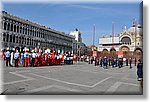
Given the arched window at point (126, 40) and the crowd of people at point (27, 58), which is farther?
the arched window at point (126, 40)

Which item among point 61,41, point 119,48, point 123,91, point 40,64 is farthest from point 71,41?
point 123,91

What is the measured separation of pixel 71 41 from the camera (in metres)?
60.5

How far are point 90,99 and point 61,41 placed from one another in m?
51.6

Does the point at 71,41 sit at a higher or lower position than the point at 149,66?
higher

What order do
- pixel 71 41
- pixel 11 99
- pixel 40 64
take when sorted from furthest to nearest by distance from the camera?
pixel 71 41 → pixel 40 64 → pixel 11 99

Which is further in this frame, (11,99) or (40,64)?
(40,64)

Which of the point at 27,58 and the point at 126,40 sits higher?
the point at 126,40

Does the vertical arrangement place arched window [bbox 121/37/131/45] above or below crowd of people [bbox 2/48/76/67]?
above

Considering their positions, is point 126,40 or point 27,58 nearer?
point 27,58

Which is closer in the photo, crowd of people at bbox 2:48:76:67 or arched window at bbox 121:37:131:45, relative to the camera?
crowd of people at bbox 2:48:76:67

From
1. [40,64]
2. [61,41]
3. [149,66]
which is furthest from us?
[61,41]

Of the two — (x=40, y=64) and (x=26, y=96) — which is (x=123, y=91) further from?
(x=40, y=64)

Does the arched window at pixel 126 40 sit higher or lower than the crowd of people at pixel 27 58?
higher

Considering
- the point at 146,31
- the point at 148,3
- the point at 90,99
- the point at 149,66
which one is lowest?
the point at 90,99
